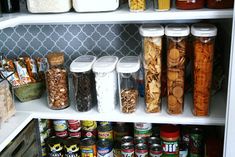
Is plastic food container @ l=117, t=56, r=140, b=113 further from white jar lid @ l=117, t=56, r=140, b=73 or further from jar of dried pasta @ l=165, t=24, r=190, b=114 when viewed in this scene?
jar of dried pasta @ l=165, t=24, r=190, b=114

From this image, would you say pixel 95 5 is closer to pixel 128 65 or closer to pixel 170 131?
pixel 128 65

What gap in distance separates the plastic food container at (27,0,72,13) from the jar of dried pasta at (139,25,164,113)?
0.30 metres

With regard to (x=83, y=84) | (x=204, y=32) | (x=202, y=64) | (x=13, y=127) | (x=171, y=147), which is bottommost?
(x=171, y=147)

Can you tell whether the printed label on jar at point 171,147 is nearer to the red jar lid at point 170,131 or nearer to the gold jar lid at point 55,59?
the red jar lid at point 170,131

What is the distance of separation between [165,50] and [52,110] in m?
0.55

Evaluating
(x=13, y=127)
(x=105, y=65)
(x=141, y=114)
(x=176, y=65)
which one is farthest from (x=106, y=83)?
(x=13, y=127)

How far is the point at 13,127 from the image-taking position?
1.32 metres

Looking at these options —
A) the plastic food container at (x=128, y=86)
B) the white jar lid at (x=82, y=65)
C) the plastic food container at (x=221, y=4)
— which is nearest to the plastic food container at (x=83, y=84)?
the white jar lid at (x=82, y=65)

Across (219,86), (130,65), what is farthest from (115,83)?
(219,86)

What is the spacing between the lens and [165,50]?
1.37 m

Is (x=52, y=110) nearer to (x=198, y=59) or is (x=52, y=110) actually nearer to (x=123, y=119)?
(x=123, y=119)

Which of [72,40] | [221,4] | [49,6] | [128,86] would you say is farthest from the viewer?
[72,40]

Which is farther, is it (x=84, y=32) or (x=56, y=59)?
(x=84, y=32)

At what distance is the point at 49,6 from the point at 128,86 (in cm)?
45
